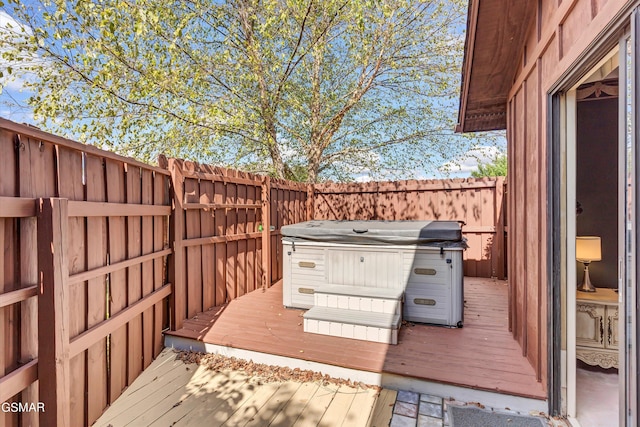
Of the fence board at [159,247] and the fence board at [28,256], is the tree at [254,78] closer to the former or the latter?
the fence board at [159,247]

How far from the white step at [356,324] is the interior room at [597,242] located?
1.53m

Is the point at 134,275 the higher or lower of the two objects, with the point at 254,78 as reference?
lower

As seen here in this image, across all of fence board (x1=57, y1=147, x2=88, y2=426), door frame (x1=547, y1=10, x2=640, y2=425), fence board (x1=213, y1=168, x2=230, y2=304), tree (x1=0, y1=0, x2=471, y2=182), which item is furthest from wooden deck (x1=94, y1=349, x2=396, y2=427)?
tree (x1=0, y1=0, x2=471, y2=182)

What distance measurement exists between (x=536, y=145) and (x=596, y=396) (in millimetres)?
1995

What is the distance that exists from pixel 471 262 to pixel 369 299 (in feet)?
12.2

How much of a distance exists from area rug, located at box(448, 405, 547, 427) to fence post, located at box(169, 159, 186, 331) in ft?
9.64

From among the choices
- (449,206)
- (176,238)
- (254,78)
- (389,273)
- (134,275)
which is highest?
(254,78)

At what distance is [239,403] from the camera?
2492mm

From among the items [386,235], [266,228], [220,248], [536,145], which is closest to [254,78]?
[266,228]

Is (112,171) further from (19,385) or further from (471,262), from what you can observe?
(471,262)

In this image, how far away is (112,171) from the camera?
247 cm

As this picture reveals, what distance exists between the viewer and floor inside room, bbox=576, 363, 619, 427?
2123mm

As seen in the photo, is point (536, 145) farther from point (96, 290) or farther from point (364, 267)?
point (96, 290)

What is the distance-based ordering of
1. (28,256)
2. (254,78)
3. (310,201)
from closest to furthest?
(28,256) < (254,78) < (310,201)
